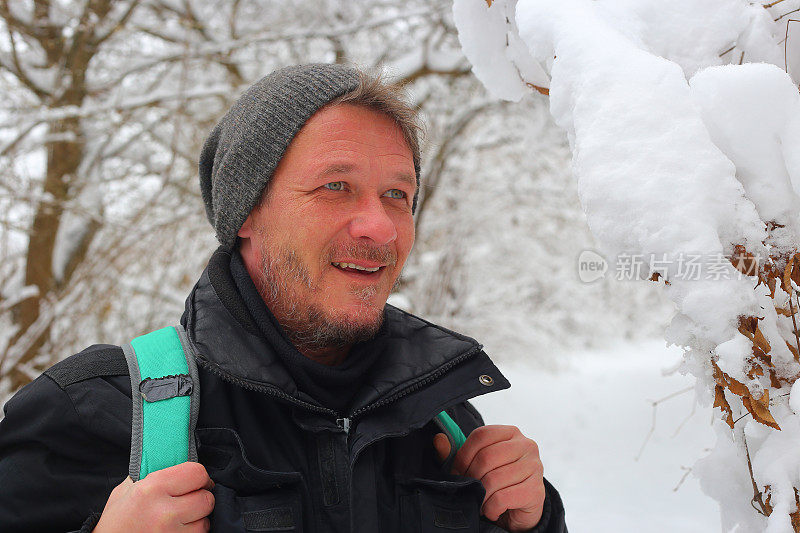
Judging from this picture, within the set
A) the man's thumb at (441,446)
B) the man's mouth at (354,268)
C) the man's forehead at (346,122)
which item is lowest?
the man's thumb at (441,446)

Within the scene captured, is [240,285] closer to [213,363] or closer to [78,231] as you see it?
[213,363]

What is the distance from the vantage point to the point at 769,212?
876 mm

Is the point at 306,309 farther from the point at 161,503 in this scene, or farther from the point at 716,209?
the point at 716,209

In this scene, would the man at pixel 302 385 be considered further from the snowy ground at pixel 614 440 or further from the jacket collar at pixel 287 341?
the snowy ground at pixel 614 440

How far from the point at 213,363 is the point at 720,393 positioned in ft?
3.03

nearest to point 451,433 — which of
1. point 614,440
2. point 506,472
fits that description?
point 506,472

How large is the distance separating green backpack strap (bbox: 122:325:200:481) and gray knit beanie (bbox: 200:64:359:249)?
43cm

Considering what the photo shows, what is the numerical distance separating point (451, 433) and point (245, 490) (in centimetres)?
55

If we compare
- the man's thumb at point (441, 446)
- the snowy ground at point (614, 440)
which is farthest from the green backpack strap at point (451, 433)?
the snowy ground at point (614, 440)

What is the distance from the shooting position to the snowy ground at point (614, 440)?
4562mm

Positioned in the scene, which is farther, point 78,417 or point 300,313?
point 300,313

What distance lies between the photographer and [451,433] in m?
1.47

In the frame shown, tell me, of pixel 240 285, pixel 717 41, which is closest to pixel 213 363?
pixel 240 285

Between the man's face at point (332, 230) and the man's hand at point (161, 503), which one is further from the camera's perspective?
the man's face at point (332, 230)
